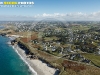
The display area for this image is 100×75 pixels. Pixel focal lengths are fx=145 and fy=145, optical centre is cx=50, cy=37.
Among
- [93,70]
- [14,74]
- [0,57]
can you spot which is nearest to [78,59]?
[93,70]

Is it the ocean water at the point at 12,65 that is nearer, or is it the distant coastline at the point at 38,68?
the distant coastline at the point at 38,68

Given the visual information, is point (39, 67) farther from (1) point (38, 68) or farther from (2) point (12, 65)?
(2) point (12, 65)

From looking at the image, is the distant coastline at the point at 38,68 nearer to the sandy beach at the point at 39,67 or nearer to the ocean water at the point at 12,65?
the sandy beach at the point at 39,67

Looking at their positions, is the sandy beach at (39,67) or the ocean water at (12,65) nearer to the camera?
the sandy beach at (39,67)

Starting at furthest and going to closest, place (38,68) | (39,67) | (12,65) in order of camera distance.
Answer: (12,65) < (39,67) < (38,68)

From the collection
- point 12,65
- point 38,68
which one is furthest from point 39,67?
point 12,65

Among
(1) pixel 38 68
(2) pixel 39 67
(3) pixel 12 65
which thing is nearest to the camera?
(1) pixel 38 68

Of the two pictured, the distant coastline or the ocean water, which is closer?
the distant coastline

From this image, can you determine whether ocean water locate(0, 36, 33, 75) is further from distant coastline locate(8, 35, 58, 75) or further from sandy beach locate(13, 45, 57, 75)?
sandy beach locate(13, 45, 57, 75)

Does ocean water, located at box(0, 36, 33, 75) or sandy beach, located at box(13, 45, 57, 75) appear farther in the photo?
ocean water, located at box(0, 36, 33, 75)

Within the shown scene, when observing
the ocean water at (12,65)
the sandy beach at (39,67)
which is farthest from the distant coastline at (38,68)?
the ocean water at (12,65)

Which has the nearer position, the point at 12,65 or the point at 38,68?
the point at 38,68

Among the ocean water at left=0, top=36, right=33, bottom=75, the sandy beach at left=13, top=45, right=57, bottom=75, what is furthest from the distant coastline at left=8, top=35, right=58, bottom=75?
the ocean water at left=0, top=36, right=33, bottom=75
